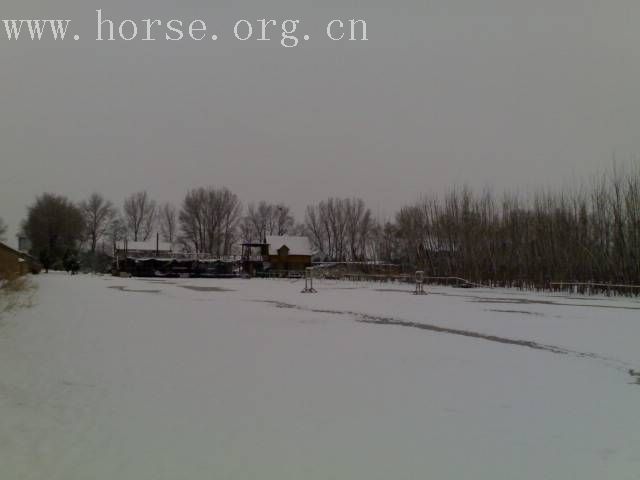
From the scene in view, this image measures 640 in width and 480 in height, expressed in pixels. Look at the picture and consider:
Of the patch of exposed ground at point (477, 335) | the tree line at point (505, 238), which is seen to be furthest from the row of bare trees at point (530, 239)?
the patch of exposed ground at point (477, 335)

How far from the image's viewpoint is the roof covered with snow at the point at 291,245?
68938mm

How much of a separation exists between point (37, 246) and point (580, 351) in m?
72.3

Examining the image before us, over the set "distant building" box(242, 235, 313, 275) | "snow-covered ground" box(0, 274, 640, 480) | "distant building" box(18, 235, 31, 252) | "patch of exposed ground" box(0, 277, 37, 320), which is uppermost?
"distant building" box(18, 235, 31, 252)

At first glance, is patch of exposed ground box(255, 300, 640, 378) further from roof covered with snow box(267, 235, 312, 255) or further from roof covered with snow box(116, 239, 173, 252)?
roof covered with snow box(116, 239, 173, 252)

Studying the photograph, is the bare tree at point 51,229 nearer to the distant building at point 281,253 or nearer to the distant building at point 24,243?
the distant building at point 24,243

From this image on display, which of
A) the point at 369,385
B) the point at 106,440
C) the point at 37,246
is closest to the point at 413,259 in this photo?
the point at 369,385

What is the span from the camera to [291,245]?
6950cm

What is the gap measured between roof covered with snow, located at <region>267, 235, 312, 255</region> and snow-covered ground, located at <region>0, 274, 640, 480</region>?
186 ft

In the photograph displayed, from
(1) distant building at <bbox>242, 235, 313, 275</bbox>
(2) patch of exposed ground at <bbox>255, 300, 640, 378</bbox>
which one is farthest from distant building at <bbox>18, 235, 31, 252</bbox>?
(2) patch of exposed ground at <bbox>255, 300, 640, 378</bbox>

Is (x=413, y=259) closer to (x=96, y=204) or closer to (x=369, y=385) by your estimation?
(x=369, y=385)

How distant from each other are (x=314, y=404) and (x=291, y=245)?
63.5m

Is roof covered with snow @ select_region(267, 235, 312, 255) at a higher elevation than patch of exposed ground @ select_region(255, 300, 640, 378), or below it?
higher

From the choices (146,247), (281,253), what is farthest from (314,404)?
(146,247)

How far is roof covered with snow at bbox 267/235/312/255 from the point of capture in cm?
A: 6894
